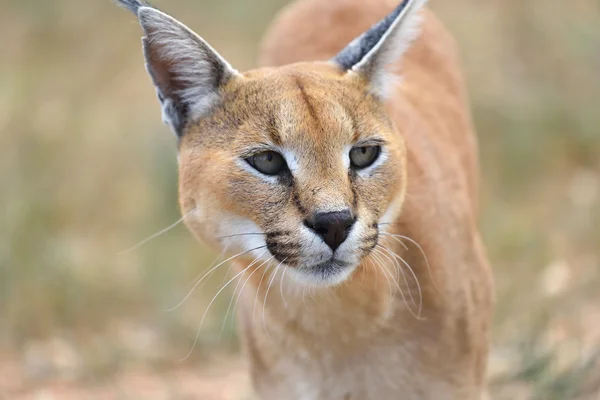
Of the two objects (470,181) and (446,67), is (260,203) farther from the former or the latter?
(446,67)

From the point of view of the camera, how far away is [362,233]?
2.94 metres

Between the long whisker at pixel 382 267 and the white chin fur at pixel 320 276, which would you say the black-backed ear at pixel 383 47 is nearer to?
the long whisker at pixel 382 267

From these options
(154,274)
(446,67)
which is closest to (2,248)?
(154,274)

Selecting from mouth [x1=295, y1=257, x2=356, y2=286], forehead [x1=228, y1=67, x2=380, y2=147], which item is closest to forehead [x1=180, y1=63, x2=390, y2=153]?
forehead [x1=228, y1=67, x2=380, y2=147]

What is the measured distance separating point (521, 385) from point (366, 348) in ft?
5.31

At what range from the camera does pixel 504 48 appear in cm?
838

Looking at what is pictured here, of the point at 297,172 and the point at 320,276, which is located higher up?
the point at 297,172

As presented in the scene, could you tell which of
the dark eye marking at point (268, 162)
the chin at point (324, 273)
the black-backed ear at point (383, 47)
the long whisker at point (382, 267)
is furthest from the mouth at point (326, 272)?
the black-backed ear at point (383, 47)

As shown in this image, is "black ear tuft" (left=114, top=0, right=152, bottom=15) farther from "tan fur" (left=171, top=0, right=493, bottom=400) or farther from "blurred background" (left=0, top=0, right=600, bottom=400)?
"blurred background" (left=0, top=0, right=600, bottom=400)

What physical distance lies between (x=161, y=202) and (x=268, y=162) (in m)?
4.08

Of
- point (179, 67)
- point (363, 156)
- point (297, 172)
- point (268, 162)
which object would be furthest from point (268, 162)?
point (179, 67)

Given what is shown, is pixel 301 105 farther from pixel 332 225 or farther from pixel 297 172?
pixel 332 225

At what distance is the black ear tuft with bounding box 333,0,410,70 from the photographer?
11.0 feet

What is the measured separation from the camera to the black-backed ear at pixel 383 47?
10.7ft
